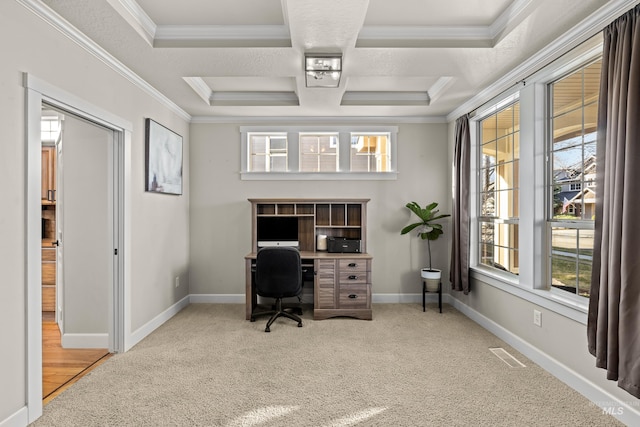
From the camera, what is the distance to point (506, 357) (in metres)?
3.14

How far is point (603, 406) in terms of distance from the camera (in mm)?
2318

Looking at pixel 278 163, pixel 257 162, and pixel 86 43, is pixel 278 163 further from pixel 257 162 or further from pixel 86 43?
pixel 86 43

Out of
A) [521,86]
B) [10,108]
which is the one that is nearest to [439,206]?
[521,86]

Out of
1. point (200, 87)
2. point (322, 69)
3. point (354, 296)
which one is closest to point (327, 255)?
point (354, 296)

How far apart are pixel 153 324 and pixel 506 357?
3462 mm

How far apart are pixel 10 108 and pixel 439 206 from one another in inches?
179

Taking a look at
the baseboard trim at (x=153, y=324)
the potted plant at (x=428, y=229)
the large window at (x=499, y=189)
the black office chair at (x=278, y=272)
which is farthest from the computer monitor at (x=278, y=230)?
the large window at (x=499, y=189)

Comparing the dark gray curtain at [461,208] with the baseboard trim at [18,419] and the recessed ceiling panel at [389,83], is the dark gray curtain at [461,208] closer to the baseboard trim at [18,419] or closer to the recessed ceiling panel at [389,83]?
the recessed ceiling panel at [389,83]

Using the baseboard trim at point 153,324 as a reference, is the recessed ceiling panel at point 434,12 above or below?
above

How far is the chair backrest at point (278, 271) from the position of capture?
379 centimetres

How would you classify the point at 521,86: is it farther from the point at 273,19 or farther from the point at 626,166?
the point at 273,19

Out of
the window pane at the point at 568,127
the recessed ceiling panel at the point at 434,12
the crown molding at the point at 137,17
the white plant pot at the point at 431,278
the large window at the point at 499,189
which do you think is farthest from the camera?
the white plant pot at the point at 431,278

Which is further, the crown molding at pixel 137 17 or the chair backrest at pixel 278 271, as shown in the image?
the chair backrest at pixel 278 271

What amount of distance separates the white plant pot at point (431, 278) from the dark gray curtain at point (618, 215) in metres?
2.25
